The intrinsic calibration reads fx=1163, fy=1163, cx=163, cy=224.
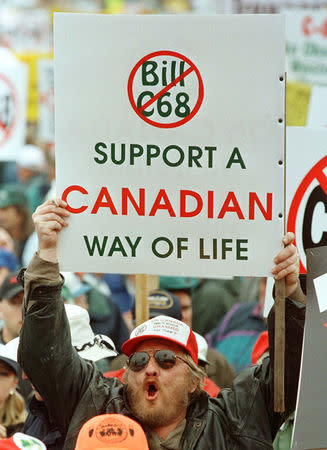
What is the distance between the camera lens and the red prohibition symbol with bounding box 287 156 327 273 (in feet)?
17.5

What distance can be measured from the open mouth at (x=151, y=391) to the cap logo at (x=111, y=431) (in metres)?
0.49

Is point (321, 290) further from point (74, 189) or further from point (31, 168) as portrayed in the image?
point (31, 168)

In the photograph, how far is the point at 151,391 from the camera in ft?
14.7

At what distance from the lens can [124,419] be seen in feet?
13.1

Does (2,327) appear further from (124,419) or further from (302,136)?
(124,419)

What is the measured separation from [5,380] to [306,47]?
5.44 meters

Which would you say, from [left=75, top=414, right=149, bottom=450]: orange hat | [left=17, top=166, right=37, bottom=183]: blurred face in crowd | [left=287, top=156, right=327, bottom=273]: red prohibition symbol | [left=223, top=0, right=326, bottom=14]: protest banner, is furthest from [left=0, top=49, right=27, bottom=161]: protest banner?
[left=75, top=414, right=149, bottom=450]: orange hat

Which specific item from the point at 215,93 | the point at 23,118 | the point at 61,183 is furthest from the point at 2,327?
the point at 23,118

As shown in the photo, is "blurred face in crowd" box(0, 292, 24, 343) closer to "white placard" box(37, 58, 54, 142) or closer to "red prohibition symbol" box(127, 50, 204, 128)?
"red prohibition symbol" box(127, 50, 204, 128)

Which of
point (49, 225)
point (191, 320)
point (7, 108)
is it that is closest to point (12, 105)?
point (7, 108)

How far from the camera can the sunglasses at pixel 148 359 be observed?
14.7 feet

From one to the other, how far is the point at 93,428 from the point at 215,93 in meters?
1.44

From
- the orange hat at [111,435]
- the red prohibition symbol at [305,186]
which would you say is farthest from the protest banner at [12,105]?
the orange hat at [111,435]

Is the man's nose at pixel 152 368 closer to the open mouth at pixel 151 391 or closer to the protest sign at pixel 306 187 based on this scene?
the open mouth at pixel 151 391
